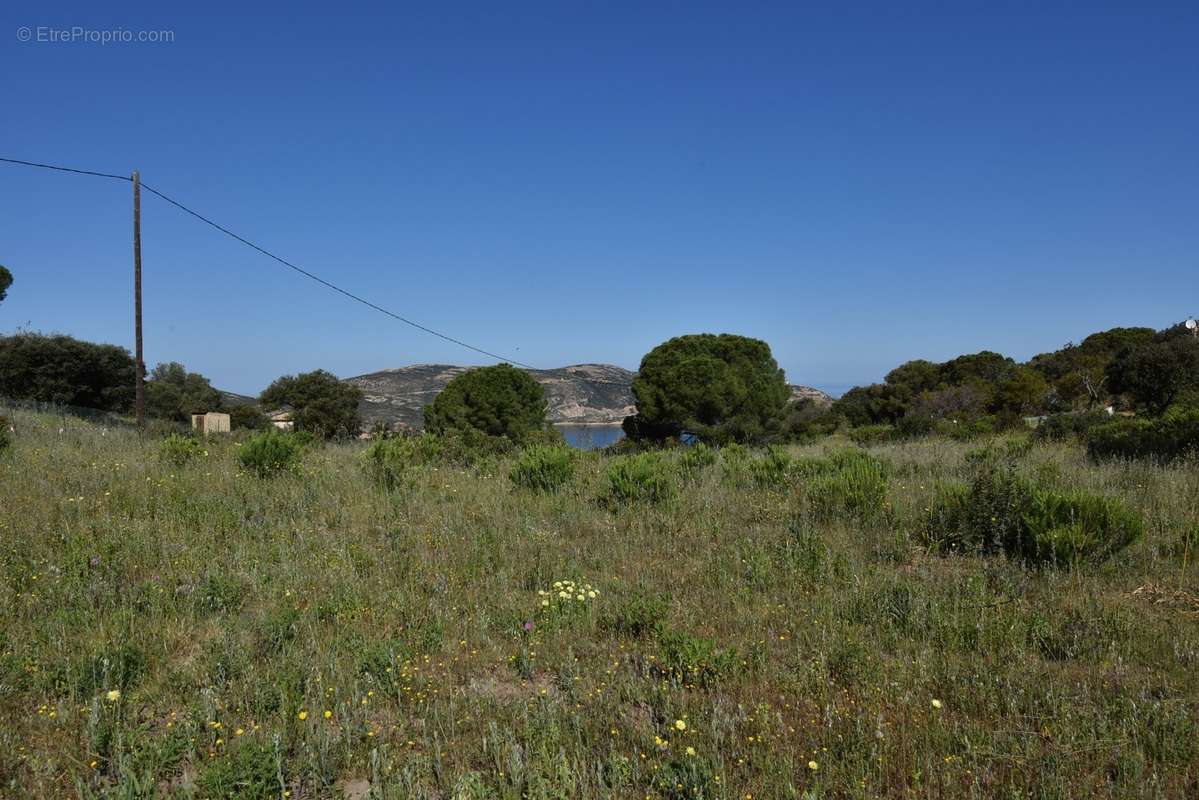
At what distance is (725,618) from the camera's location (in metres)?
4.29

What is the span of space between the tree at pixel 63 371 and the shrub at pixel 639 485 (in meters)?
30.1

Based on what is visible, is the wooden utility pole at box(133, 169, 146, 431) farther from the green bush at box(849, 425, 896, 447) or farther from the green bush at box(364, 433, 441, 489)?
the green bush at box(849, 425, 896, 447)

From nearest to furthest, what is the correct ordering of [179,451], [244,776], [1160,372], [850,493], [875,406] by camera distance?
1. [244,776]
2. [850,493]
3. [179,451]
4. [1160,372]
5. [875,406]

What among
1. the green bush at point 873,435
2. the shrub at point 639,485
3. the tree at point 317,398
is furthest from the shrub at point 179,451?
the tree at point 317,398

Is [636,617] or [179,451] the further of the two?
[179,451]

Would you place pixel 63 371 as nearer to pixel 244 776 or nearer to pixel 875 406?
pixel 244 776

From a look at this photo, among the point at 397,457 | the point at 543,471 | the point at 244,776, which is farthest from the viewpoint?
the point at 397,457

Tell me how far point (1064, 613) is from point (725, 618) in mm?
2191

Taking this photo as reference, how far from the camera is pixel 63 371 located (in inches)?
1147

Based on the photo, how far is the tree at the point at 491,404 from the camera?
1462 inches

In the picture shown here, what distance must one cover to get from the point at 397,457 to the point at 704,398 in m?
26.4

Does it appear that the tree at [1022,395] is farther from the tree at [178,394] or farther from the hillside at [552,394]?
the tree at [178,394]

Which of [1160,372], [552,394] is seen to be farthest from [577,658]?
[552,394]

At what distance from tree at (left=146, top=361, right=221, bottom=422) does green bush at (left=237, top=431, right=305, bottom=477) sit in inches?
1470
